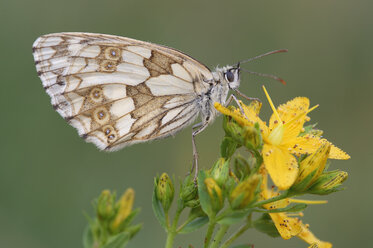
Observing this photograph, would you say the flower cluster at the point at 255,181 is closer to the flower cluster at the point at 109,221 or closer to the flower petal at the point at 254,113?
the flower petal at the point at 254,113

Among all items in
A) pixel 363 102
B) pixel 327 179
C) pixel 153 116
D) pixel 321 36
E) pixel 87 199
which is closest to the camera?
pixel 327 179

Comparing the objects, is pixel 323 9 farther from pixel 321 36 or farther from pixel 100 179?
pixel 100 179

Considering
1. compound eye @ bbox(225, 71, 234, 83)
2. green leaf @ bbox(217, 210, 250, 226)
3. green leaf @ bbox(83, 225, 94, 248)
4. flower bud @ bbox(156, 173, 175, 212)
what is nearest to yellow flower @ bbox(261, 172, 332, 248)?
green leaf @ bbox(217, 210, 250, 226)

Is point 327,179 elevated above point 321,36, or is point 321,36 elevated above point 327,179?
point 321,36

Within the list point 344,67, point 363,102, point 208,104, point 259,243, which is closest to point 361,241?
point 259,243

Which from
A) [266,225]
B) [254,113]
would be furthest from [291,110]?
[266,225]

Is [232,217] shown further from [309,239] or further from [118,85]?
[118,85]

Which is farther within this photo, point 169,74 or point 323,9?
point 323,9
